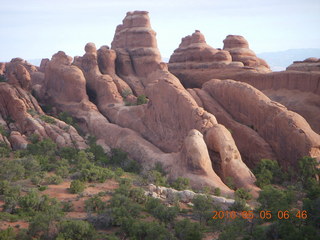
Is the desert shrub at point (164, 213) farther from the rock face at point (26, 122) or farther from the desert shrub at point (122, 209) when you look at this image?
the rock face at point (26, 122)

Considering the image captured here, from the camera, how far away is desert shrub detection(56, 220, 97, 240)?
15422mm

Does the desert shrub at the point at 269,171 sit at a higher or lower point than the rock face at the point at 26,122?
lower

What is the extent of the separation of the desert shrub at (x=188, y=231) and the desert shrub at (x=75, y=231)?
13.2 ft

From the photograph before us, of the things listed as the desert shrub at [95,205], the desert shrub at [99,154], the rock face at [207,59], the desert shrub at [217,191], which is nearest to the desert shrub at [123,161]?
the desert shrub at [99,154]

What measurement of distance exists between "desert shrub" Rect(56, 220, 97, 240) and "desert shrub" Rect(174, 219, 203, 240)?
403 cm

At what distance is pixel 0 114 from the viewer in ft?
120

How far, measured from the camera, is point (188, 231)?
15500mm

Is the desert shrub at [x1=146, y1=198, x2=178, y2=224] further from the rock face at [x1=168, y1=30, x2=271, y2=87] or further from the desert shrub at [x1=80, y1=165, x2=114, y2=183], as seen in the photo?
the rock face at [x1=168, y1=30, x2=271, y2=87]

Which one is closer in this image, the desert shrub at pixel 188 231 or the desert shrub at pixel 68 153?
the desert shrub at pixel 188 231

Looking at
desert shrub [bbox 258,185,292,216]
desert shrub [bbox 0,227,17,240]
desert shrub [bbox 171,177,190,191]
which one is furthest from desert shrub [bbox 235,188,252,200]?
desert shrub [bbox 0,227,17,240]

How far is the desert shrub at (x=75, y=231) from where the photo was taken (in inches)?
607

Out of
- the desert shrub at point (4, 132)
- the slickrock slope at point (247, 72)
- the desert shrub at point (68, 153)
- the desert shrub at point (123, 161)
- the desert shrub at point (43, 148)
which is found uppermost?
the slickrock slope at point (247, 72)
